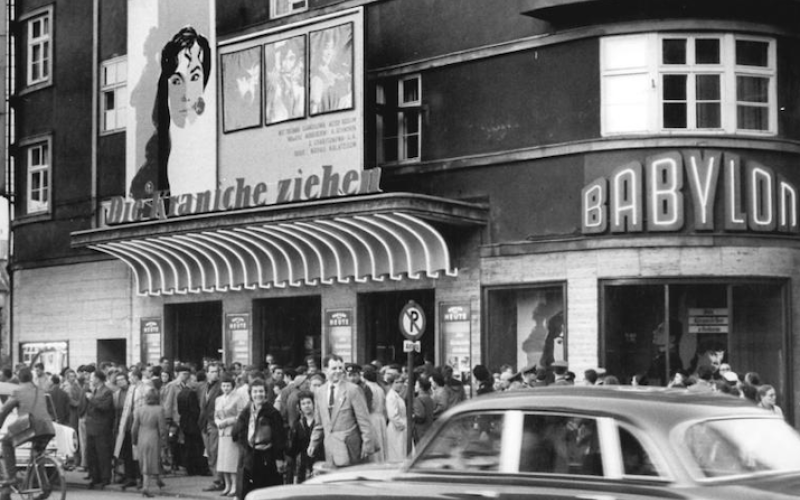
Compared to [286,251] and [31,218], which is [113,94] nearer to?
[31,218]

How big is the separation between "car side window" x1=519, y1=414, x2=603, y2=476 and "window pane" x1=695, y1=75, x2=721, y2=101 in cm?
1525

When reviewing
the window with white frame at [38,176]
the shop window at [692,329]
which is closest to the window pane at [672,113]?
the shop window at [692,329]

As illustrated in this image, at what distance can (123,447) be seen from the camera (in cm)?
2239

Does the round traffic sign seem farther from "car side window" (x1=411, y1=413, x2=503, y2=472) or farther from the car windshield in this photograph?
the car windshield

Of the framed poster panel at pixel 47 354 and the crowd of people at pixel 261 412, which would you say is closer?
the crowd of people at pixel 261 412

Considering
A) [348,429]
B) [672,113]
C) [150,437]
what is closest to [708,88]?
[672,113]

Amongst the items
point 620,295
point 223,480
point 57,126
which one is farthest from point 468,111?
point 57,126

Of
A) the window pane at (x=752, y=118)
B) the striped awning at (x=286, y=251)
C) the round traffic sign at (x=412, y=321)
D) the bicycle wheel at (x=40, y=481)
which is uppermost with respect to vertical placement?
the window pane at (x=752, y=118)

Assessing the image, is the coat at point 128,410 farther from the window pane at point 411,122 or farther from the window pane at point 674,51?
the window pane at point 674,51

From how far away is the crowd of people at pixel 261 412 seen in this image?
1675cm

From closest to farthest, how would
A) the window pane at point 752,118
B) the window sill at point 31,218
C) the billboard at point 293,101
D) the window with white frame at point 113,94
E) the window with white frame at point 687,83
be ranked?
the window with white frame at point 687,83 → the window pane at point 752,118 → the billboard at point 293,101 → the window with white frame at point 113,94 → the window sill at point 31,218

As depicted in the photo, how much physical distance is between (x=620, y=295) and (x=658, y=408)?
48.9 ft

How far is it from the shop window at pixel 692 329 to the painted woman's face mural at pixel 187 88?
11530 millimetres

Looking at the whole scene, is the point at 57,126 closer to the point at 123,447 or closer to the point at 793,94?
the point at 123,447
